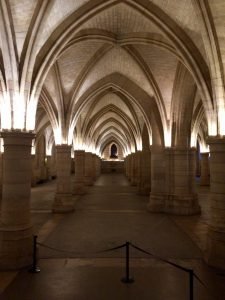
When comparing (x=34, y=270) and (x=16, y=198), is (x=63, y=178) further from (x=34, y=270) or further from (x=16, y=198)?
(x=34, y=270)

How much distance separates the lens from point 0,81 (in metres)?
7.69

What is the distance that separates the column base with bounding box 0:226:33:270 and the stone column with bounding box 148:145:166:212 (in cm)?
792

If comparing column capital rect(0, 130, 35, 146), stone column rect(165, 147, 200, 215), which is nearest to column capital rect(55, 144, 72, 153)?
stone column rect(165, 147, 200, 215)

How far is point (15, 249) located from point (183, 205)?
830 cm

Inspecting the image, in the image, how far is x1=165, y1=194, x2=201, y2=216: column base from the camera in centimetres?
1277

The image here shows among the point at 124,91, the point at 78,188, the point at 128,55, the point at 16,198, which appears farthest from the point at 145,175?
the point at 16,198

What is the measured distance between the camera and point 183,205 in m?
12.8

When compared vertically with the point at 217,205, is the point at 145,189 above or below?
Answer: below

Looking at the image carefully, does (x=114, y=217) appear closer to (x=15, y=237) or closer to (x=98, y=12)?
(x=15, y=237)

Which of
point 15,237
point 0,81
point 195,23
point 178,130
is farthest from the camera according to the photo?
point 178,130

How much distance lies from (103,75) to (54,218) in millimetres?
7590

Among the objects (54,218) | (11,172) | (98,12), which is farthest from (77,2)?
(54,218)

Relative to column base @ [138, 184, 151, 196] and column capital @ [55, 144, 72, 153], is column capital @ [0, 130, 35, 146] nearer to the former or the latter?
column capital @ [55, 144, 72, 153]

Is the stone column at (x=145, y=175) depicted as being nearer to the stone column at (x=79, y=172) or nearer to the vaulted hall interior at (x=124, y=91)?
the vaulted hall interior at (x=124, y=91)
